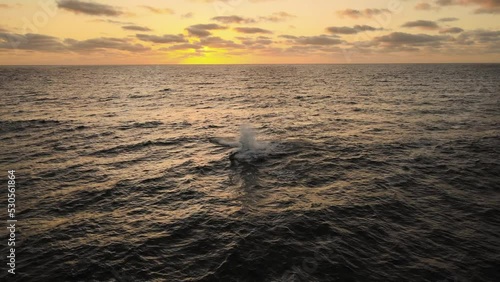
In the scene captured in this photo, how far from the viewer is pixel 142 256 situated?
1138 cm

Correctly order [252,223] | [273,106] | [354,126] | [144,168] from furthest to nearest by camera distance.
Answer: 1. [273,106]
2. [354,126]
3. [144,168]
4. [252,223]

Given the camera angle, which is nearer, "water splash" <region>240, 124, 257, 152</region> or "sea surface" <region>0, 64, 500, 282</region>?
"sea surface" <region>0, 64, 500, 282</region>

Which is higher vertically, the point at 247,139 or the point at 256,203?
the point at 247,139

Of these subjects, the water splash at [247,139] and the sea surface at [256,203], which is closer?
the sea surface at [256,203]

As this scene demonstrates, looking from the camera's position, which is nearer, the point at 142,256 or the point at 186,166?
the point at 142,256

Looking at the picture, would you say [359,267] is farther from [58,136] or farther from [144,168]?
[58,136]

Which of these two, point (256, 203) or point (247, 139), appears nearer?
point (256, 203)

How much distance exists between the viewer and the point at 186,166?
22.0 m

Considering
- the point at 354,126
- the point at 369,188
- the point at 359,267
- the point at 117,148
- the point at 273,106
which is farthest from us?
the point at 273,106

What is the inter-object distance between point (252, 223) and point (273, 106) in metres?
40.4

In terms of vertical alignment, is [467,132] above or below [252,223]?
above

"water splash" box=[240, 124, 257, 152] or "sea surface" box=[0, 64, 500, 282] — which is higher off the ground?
"water splash" box=[240, 124, 257, 152]

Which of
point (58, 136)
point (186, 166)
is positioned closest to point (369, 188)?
Answer: point (186, 166)

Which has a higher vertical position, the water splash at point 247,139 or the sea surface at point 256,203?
the water splash at point 247,139
